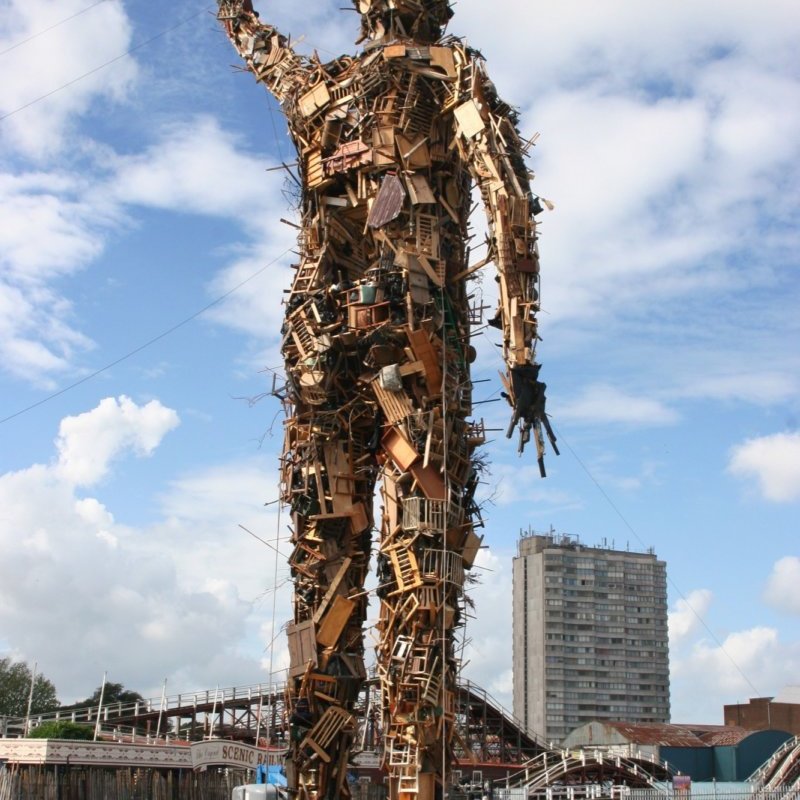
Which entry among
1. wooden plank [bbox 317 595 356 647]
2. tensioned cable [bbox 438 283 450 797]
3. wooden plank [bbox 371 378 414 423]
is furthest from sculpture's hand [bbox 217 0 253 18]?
wooden plank [bbox 317 595 356 647]

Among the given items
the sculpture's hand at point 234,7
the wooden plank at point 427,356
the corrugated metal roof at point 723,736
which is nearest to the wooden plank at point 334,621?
the wooden plank at point 427,356

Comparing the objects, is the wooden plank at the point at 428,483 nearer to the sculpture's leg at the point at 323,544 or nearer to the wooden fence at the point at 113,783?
the sculpture's leg at the point at 323,544

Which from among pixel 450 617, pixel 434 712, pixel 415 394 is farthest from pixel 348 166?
pixel 434 712

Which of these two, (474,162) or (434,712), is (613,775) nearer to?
(434,712)

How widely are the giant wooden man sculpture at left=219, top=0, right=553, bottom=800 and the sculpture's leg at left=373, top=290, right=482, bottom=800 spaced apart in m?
0.02

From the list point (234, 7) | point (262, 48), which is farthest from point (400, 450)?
point (234, 7)

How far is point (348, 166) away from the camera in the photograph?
33.1ft

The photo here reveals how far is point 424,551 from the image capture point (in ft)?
29.7

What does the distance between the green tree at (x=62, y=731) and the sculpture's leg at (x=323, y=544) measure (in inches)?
430

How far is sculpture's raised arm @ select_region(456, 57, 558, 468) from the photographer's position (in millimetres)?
8539

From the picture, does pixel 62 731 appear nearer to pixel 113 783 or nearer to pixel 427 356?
pixel 113 783

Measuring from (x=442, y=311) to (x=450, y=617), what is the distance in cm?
277

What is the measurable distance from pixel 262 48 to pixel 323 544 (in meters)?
5.30

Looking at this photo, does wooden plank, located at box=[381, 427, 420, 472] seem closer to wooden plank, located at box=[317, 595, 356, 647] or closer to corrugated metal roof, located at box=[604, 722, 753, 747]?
wooden plank, located at box=[317, 595, 356, 647]
